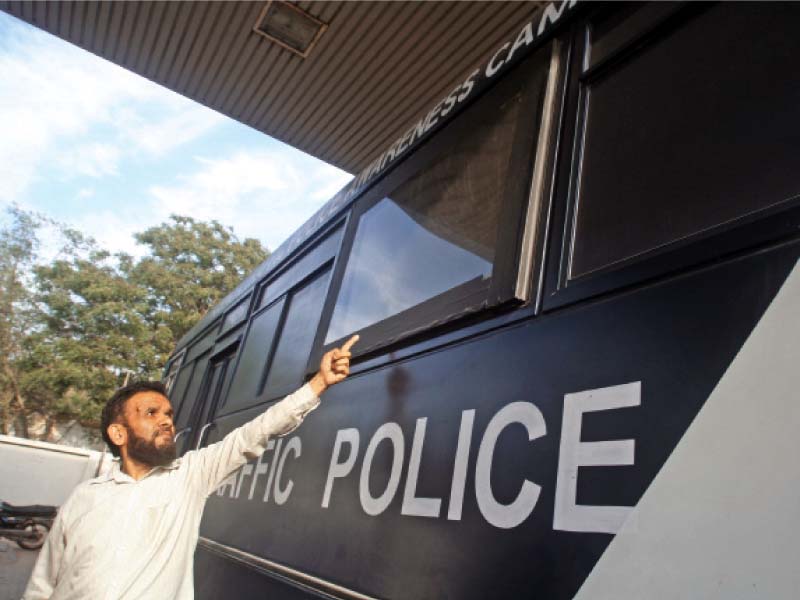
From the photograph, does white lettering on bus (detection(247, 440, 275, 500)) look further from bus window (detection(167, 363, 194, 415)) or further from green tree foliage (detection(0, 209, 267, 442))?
green tree foliage (detection(0, 209, 267, 442))

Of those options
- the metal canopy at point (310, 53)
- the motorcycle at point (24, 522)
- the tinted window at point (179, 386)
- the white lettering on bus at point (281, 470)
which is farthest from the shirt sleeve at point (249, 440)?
the motorcycle at point (24, 522)

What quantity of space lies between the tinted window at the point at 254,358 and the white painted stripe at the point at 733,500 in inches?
96.7

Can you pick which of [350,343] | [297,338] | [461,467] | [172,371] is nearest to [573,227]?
[461,467]

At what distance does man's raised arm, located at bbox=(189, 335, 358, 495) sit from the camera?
6.39ft

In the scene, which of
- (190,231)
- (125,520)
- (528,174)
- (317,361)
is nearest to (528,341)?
(528,174)

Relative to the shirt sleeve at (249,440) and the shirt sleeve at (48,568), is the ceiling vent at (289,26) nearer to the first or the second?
the shirt sleeve at (249,440)

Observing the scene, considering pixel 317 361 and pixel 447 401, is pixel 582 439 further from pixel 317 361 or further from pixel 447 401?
pixel 317 361

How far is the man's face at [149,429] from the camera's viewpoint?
2082 millimetres

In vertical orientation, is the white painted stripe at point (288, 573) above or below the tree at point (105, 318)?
below

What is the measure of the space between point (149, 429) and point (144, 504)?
0.89 ft

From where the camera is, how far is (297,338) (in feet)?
9.39

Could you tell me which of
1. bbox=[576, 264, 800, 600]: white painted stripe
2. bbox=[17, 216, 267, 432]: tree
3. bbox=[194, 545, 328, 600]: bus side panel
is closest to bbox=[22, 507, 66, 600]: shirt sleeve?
bbox=[194, 545, 328, 600]: bus side panel

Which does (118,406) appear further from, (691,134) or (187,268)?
(187,268)

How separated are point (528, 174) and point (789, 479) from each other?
1.02m
